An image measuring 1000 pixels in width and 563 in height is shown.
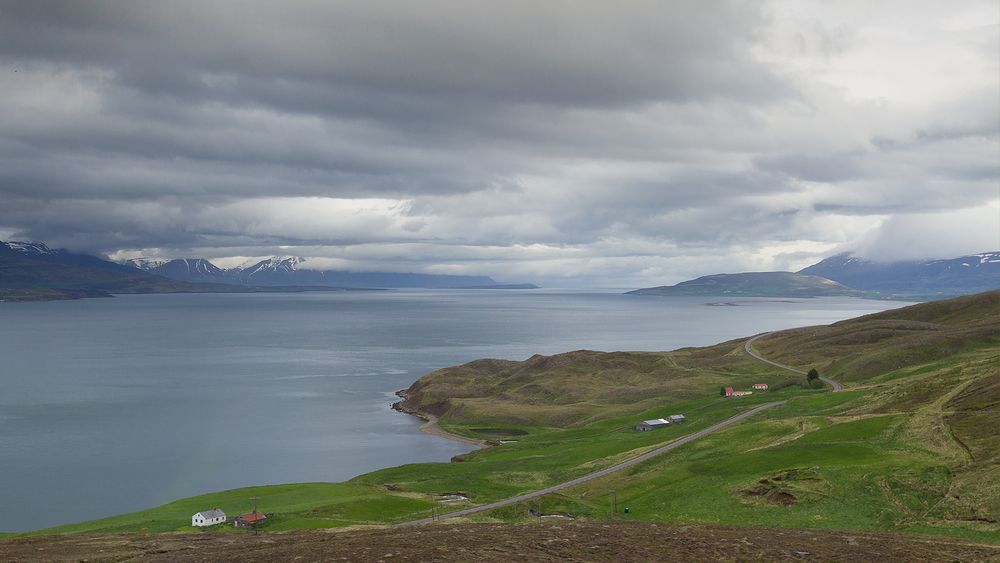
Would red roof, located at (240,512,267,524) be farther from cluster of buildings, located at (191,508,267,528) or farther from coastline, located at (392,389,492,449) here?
coastline, located at (392,389,492,449)

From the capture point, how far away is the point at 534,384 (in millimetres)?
177250

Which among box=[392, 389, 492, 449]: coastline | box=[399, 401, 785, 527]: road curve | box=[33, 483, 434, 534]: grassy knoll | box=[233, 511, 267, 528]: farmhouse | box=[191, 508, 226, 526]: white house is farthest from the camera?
box=[392, 389, 492, 449]: coastline

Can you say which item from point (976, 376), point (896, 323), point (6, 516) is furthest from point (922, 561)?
point (896, 323)

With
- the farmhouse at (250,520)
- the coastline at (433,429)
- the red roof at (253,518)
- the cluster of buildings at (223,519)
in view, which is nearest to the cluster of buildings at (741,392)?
the coastline at (433,429)

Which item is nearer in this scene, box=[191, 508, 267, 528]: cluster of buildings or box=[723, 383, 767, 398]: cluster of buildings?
box=[191, 508, 267, 528]: cluster of buildings

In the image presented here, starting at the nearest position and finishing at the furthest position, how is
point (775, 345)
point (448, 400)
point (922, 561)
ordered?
point (922, 561)
point (448, 400)
point (775, 345)

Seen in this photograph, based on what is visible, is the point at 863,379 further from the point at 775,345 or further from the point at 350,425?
the point at 350,425

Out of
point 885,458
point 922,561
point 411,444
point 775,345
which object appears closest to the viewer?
point 922,561

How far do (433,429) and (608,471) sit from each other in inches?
2894

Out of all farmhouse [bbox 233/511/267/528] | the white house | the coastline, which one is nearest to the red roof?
farmhouse [bbox 233/511/267/528]

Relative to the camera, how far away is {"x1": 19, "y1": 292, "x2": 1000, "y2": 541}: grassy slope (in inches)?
1996

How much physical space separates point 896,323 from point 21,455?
19975 cm

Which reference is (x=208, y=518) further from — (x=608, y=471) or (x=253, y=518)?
(x=608, y=471)

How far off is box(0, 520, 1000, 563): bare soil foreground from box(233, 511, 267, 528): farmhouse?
1720 cm
